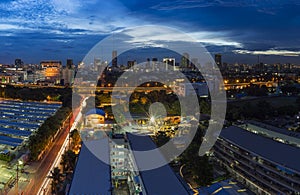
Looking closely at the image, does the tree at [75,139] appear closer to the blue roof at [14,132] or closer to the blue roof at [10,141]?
the blue roof at [10,141]

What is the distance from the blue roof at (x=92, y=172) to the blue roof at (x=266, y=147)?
2002 mm

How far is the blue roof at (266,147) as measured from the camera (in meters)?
3.60

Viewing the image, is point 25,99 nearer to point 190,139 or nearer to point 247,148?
point 190,139

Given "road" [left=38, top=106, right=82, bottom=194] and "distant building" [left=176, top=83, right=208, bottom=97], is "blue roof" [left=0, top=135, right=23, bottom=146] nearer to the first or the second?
"road" [left=38, top=106, right=82, bottom=194]

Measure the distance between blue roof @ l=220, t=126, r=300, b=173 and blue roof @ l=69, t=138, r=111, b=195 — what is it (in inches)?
78.8

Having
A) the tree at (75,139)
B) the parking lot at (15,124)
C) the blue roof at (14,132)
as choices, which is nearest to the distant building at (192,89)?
the parking lot at (15,124)

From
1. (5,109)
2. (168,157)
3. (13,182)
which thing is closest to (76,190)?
(13,182)

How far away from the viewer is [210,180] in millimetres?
4023

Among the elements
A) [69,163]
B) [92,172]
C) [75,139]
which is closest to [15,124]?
[75,139]

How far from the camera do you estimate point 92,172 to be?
345 centimetres

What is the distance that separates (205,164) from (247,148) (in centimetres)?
66

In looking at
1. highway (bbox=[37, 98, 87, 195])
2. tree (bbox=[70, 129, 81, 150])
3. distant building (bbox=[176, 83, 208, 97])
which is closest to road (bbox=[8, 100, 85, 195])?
highway (bbox=[37, 98, 87, 195])

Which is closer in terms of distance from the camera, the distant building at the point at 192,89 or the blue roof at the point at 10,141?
the blue roof at the point at 10,141

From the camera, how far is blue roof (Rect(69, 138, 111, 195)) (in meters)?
3.05
